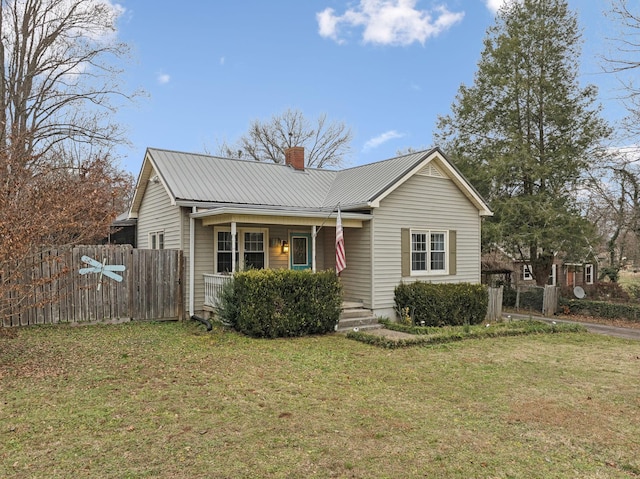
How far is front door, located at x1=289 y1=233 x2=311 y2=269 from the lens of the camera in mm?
14359

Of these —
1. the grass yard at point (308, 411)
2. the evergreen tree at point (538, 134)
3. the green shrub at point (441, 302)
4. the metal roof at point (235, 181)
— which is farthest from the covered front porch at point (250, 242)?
the evergreen tree at point (538, 134)

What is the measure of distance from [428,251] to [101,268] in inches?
370

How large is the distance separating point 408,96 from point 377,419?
18.5m

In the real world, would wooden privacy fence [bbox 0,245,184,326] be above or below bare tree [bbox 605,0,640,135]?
below

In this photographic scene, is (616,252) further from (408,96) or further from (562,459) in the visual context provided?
(562,459)

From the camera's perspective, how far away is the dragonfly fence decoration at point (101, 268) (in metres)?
11.6

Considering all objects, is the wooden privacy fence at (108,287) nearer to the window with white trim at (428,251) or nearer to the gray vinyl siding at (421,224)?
the gray vinyl siding at (421,224)

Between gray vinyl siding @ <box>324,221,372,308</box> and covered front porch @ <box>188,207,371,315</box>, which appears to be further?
gray vinyl siding @ <box>324,221,372,308</box>

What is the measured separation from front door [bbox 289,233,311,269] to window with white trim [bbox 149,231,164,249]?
163 inches

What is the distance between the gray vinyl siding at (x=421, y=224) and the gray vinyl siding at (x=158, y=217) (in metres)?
5.78

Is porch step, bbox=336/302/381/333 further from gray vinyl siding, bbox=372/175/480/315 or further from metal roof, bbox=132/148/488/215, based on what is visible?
metal roof, bbox=132/148/488/215

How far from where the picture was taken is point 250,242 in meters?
13.8

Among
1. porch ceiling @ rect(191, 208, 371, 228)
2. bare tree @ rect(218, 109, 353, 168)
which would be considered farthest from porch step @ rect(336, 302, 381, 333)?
bare tree @ rect(218, 109, 353, 168)

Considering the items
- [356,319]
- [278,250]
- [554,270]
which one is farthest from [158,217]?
[554,270]
